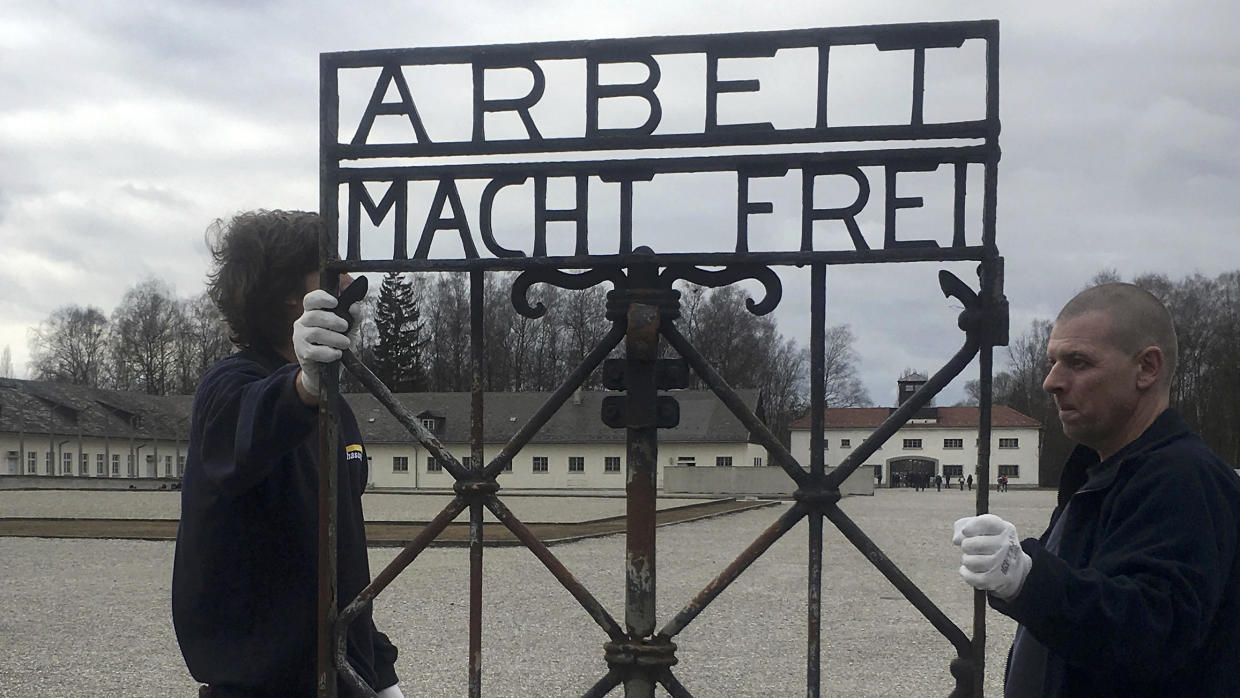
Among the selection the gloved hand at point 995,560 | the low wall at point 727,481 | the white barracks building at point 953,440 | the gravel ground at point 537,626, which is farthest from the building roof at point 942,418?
the gloved hand at point 995,560

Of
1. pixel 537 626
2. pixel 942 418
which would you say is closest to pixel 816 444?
pixel 537 626

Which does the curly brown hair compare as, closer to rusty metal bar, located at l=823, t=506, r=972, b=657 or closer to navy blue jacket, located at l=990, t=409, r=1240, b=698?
rusty metal bar, located at l=823, t=506, r=972, b=657

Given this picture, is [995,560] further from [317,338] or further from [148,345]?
[148,345]

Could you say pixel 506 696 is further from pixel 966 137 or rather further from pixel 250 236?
pixel 966 137

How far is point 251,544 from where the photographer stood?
2.67m

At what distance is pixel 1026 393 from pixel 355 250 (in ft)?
210

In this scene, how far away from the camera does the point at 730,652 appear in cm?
803

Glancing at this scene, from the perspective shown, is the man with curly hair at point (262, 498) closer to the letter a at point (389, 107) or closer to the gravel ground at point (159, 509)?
the letter a at point (389, 107)

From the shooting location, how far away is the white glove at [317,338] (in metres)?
2.49

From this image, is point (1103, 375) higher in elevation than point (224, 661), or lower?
higher

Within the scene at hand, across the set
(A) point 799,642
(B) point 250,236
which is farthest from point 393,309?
(B) point 250,236

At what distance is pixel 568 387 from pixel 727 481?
35188 millimetres

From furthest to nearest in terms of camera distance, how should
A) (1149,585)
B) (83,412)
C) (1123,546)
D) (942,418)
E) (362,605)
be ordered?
1. (942,418)
2. (83,412)
3. (362,605)
4. (1123,546)
5. (1149,585)

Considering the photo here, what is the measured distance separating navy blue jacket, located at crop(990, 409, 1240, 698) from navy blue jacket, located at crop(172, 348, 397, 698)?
1.53 metres
